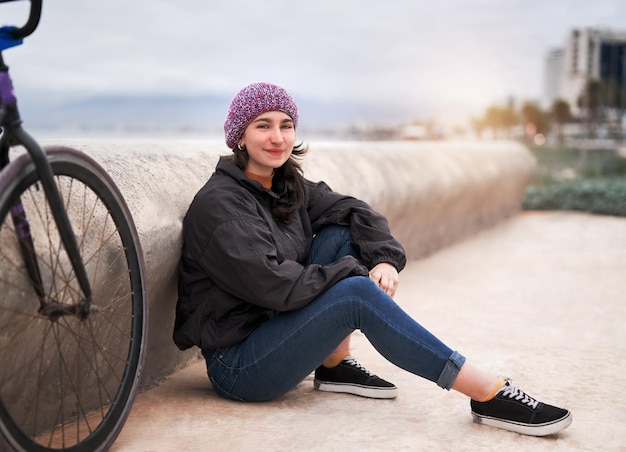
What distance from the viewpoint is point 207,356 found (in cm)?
239

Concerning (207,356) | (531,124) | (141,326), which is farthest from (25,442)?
(531,124)

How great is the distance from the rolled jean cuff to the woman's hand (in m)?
0.33

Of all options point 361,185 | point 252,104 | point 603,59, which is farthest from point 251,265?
point 603,59

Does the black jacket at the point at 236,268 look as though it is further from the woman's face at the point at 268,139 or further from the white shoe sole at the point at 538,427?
the white shoe sole at the point at 538,427

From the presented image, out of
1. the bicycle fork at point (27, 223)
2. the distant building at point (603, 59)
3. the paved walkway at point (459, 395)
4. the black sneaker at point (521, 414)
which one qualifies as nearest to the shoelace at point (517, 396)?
the black sneaker at point (521, 414)

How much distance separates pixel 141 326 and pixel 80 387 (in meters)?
0.28

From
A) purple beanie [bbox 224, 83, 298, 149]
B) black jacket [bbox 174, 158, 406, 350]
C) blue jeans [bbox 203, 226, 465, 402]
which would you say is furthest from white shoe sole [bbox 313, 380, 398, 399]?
purple beanie [bbox 224, 83, 298, 149]

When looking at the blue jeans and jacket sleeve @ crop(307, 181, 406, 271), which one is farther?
jacket sleeve @ crop(307, 181, 406, 271)

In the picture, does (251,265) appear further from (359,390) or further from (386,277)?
(359,390)

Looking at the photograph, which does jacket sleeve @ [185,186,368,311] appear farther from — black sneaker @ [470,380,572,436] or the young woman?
black sneaker @ [470,380,572,436]

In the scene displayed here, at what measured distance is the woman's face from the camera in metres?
2.44

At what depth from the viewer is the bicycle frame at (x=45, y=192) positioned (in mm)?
1721

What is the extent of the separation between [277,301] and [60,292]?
0.60 m

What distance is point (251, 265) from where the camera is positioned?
214 cm
